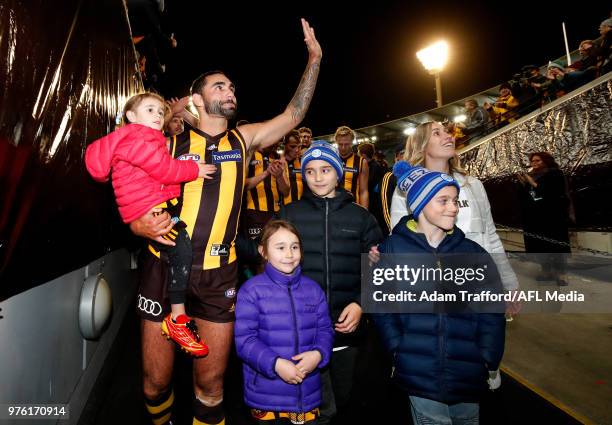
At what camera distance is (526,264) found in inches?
291

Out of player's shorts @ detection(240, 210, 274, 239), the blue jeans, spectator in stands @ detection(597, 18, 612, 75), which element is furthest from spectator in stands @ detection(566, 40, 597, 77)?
the blue jeans

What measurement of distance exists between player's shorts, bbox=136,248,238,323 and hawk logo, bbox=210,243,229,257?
91mm

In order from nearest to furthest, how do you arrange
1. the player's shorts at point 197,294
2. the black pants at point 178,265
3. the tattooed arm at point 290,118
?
the black pants at point 178,265 < the player's shorts at point 197,294 < the tattooed arm at point 290,118

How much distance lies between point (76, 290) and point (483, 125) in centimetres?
1334

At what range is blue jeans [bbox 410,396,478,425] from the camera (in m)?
2.07

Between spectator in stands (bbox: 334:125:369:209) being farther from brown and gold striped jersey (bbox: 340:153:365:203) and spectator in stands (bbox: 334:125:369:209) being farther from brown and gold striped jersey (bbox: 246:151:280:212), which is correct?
brown and gold striped jersey (bbox: 246:151:280:212)

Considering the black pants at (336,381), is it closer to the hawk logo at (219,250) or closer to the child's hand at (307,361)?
the child's hand at (307,361)

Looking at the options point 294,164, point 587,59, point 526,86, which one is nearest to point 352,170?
point 294,164

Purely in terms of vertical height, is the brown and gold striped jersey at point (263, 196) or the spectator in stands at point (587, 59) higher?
the spectator in stands at point (587, 59)

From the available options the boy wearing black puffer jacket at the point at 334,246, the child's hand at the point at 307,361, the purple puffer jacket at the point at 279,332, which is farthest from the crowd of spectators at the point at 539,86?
the child's hand at the point at 307,361

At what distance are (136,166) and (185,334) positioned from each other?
1.09 metres

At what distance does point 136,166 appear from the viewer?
2240 millimetres

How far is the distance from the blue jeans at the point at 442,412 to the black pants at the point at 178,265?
62.9 inches

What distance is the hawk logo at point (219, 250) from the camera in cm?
246
